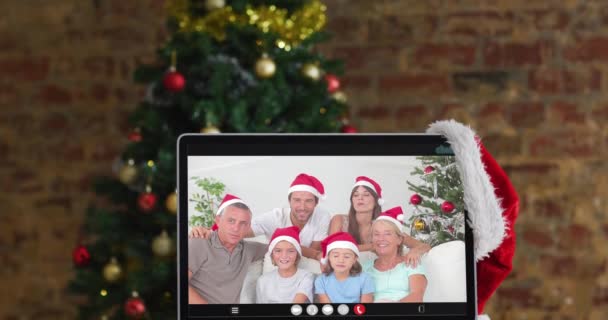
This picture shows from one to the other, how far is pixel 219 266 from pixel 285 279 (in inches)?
3.8

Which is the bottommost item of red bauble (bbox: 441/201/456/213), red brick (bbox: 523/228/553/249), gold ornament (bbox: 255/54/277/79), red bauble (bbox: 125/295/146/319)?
red bauble (bbox: 125/295/146/319)

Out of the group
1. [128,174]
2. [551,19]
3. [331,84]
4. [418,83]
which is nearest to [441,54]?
[418,83]

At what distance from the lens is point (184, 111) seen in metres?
2.12

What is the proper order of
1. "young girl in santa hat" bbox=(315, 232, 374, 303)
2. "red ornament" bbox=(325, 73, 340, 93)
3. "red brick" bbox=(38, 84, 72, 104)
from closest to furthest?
"young girl in santa hat" bbox=(315, 232, 374, 303)
"red ornament" bbox=(325, 73, 340, 93)
"red brick" bbox=(38, 84, 72, 104)

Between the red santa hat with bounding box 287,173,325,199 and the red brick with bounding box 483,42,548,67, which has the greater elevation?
the red brick with bounding box 483,42,548,67

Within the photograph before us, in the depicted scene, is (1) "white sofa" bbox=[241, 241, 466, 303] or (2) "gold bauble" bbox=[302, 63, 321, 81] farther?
(2) "gold bauble" bbox=[302, 63, 321, 81]

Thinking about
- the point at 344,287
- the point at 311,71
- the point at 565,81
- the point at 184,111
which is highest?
the point at 565,81

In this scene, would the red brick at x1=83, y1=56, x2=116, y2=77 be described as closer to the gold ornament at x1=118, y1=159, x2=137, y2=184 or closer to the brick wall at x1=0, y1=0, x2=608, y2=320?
the brick wall at x1=0, y1=0, x2=608, y2=320

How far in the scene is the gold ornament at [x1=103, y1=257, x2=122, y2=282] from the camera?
2.12 m

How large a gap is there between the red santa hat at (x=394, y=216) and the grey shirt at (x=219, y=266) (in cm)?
18

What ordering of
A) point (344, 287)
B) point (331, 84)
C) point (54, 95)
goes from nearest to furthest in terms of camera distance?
1. point (344, 287)
2. point (331, 84)
3. point (54, 95)

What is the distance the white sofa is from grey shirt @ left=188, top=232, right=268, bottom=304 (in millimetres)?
11

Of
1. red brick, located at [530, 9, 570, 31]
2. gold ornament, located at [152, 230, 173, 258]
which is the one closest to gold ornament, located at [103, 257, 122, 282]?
gold ornament, located at [152, 230, 173, 258]

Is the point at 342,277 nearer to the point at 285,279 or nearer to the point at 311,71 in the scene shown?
the point at 285,279
